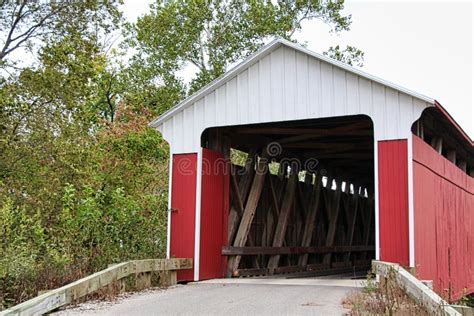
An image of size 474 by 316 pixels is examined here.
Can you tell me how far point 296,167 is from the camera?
14.5 m

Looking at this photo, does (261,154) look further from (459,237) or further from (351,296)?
(351,296)

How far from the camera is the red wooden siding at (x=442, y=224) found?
9.08m

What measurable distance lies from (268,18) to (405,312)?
22530 mm

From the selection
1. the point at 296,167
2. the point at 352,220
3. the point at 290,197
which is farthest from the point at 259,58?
the point at 352,220

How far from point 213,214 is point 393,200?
3462 millimetres

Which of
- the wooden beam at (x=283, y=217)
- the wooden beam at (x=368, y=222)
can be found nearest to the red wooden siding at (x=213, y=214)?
the wooden beam at (x=283, y=217)

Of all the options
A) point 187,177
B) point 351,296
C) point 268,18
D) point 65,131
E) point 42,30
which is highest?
point 268,18

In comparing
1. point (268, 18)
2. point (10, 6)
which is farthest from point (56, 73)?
point (268, 18)

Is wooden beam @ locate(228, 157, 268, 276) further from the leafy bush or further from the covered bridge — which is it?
the leafy bush

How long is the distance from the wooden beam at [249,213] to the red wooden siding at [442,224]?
3.57 metres

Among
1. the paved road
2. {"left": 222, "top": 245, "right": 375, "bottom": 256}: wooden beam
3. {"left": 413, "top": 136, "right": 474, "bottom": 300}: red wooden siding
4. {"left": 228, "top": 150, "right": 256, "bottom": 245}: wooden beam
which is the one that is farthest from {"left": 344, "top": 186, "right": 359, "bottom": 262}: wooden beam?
the paved road

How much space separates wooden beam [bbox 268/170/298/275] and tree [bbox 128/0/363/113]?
44.0 feet

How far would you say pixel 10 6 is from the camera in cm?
1312

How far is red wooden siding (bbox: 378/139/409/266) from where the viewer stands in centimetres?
859
